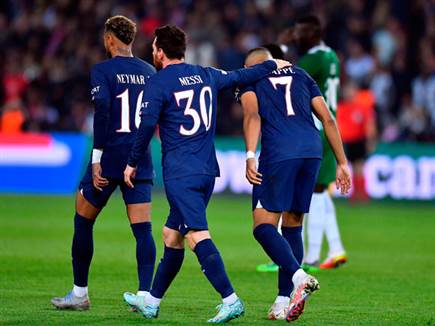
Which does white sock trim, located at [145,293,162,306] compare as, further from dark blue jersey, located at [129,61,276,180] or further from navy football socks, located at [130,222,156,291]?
dark blue jersey, located at [129,61,276,180]

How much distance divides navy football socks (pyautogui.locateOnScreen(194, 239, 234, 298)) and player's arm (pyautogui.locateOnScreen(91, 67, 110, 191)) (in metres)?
1.16

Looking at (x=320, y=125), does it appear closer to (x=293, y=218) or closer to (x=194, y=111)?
(x=293, y=218)

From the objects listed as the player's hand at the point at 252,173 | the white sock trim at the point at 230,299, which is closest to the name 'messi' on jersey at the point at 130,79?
the player's hand at the point at 252,173

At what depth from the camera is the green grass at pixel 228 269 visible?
9.00 meters

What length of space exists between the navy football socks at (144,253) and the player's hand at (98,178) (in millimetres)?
432

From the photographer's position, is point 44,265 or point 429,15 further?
point 429,15

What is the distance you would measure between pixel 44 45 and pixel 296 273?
18.8 m

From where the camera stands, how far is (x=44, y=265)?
12.3m

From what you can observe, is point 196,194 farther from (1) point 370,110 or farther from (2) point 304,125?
(1) point 370,110

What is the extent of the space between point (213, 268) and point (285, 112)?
1.49 m

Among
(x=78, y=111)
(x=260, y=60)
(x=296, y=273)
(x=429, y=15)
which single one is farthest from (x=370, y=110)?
(x=296, y=273)

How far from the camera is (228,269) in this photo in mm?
12414

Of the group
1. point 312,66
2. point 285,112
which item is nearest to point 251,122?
point 285,112

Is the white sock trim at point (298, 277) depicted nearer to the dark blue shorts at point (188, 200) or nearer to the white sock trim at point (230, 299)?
the white sock trim at point (230, 299)
